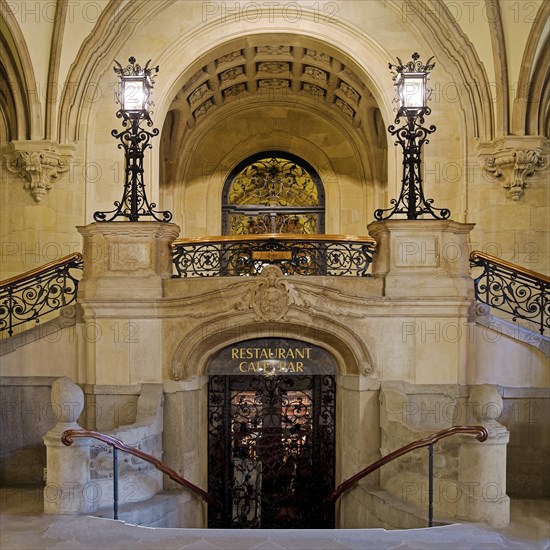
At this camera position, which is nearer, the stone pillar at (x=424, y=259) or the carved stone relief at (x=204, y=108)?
the stone pillar at (x=424, y=259)

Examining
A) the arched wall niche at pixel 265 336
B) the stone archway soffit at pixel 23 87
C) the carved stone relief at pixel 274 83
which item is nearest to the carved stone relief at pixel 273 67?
the carved stone relief at pixel 274 83

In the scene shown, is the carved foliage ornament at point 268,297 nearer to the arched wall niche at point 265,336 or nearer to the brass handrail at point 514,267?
the arched wall niche at point 265,336

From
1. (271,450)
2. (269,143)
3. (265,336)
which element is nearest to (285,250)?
(265,336)

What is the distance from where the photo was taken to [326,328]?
10.3 metres

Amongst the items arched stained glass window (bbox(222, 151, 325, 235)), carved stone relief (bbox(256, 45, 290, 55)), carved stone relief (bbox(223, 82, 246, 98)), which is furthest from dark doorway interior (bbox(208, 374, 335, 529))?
carved stone relief (bbox(223, 82, 246, 98))

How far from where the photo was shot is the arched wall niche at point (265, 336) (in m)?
10.3

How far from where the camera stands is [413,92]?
33.9 ft

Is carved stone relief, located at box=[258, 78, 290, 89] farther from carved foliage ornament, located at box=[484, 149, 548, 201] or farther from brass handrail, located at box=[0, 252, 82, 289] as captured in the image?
brass handrail, located at box=[0, 252, 82, 289]

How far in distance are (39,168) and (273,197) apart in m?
7.14

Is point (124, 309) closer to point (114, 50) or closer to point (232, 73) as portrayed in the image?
point (114, 50)

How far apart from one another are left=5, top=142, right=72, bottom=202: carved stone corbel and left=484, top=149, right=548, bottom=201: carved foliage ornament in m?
8.78

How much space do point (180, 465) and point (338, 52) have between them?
9330mm

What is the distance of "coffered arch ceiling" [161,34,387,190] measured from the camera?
15920mm

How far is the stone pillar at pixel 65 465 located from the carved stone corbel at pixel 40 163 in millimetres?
7783
